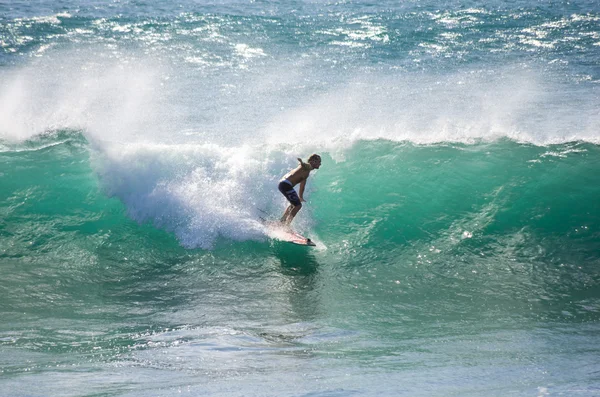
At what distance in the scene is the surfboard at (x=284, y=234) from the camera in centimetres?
877

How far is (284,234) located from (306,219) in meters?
0.81

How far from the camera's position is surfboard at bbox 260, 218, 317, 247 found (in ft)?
28.8

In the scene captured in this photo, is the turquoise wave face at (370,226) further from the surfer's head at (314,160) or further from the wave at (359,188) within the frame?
the surfer's head at (314,160)

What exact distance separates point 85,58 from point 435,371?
51.8ft

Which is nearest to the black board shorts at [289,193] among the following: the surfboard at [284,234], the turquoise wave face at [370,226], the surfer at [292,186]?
the surfer at [292,186]

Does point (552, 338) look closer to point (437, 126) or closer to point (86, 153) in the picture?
point (437, 126)

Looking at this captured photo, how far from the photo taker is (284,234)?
9.05m

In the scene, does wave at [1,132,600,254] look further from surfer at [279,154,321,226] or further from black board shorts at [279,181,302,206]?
black board shorts at [279,181,302,206]

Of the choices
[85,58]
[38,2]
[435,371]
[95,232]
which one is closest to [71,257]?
[95,232]

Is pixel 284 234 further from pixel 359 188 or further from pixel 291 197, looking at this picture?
pixel 359 188

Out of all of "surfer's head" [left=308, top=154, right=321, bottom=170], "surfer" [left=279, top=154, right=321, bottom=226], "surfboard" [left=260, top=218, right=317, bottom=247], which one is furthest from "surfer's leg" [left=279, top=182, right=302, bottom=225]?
"surfer's head" [left=308, top=154, right=321, bottom=170]

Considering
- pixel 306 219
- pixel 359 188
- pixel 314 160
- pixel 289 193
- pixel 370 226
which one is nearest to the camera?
pixel 314 160

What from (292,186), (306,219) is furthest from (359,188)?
(292,186)

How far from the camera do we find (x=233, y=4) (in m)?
23.4
